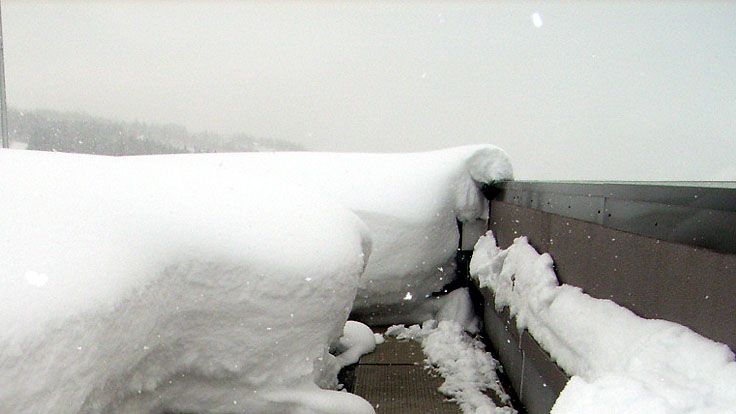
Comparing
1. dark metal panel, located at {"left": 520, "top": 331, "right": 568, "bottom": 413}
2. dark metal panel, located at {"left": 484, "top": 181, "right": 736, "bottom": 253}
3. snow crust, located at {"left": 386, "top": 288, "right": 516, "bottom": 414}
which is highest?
dark metal panel, located at {"left": 484, "top": 181, "right": 736, "bottom": 253}

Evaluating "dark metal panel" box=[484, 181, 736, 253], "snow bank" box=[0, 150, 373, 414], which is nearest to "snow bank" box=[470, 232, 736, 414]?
"dark metal panel" box=[484, 181, 736, 253]

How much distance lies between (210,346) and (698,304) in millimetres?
2091

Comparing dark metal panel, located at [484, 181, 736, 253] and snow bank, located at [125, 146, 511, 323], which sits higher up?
dark metal panel, located at [484, 181, 736, 253]

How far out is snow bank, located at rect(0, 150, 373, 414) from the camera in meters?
1.51

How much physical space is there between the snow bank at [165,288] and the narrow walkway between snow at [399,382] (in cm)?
48

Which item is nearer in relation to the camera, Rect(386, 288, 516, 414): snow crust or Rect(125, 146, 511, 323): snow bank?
Rect(386, 288, 516, 414): snow crust

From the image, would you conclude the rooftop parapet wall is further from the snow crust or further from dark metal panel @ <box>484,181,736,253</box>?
the snow crust

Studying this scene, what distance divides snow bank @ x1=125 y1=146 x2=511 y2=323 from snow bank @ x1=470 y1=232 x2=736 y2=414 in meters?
2.17

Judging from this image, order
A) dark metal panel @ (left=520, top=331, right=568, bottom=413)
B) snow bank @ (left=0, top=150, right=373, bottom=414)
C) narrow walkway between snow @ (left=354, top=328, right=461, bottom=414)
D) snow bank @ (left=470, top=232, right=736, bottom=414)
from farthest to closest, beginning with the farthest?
narrow walkway between snow @ (left=354, top=328, right=461, bottom=414)
dark metal panel @ (left=520, top=331, right=568, bottom=413)
snow bank @ (left=0, top=150, right=373, bottom=414)
snow bank @ (left=470, top=232, right=736, bottom=414)

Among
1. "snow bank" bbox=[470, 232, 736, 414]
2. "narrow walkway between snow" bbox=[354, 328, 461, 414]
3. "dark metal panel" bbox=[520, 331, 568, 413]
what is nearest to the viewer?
"snow bank" bbox=[470, 232, 736, 414]

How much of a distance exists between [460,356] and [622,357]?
9.31 feet

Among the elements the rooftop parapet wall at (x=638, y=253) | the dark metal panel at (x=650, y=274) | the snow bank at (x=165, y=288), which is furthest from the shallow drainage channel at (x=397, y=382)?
the dark metal panel at (x=650, y=274)

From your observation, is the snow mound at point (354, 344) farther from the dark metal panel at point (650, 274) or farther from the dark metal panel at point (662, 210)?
the dark metal panel at point (662, 210)

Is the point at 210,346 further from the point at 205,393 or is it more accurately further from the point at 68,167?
the point at 68,167
